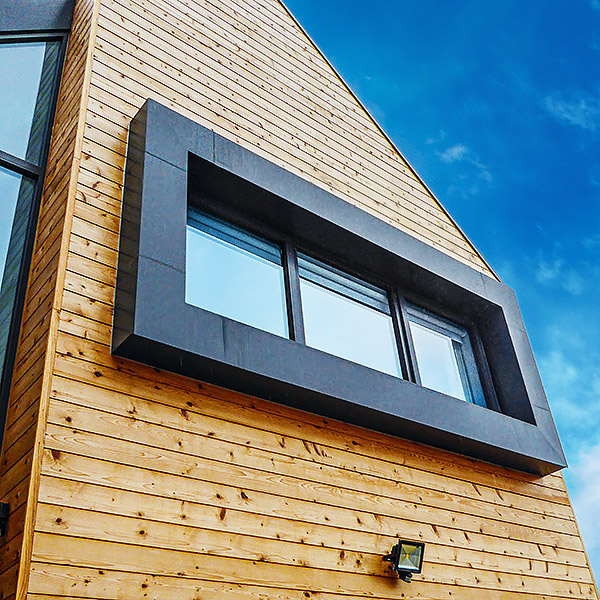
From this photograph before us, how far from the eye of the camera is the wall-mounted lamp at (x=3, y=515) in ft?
9.43

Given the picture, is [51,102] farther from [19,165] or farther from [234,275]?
[234,275]

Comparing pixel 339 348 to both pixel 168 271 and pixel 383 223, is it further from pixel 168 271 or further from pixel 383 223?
pixel 168 271

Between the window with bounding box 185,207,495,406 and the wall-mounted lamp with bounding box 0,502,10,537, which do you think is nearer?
the wall-mounted lamp with bounding box 0,502,10,537

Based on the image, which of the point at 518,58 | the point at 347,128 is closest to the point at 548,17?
the point at 518,58

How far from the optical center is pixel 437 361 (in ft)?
18.6

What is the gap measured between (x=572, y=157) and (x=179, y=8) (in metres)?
52.5

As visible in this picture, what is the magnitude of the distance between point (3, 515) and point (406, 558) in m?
2.16

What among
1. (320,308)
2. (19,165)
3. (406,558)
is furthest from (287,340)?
(19,165)

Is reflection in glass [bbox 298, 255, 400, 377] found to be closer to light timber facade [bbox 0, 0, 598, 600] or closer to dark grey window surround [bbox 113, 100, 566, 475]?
light timber facade [bbox 0, 0, 598, 600]

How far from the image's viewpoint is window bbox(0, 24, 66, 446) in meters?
3.74

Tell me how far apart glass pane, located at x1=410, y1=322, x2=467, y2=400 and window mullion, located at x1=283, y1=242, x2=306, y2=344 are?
48.6 inches

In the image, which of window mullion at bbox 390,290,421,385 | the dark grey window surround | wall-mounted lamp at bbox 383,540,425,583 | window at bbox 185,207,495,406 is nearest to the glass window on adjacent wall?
the dark grey window surround

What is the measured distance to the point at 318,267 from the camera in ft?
17.4

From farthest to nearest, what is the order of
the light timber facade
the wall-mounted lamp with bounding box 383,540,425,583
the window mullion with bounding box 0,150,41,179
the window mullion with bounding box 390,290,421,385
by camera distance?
the window mullion with bounding box 390,290,421,385 → the window mullion with bounding box 0,150,41,179 → the wall-mounted lamp with bounding box 383,540,425,583 → the light timber facade
